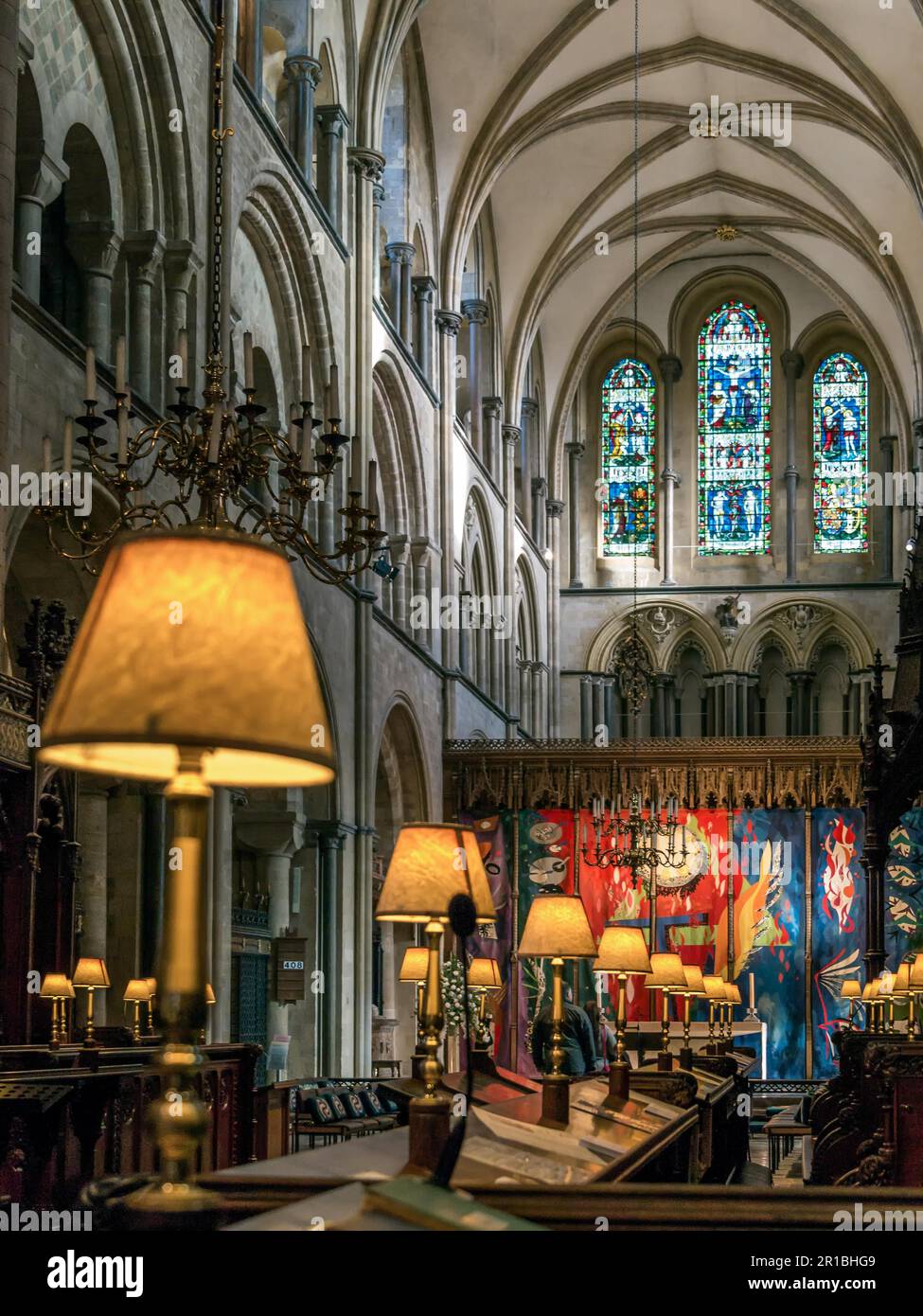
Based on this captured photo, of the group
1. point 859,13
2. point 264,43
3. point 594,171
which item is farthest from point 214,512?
point 594,171

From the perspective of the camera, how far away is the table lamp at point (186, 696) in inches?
75.6

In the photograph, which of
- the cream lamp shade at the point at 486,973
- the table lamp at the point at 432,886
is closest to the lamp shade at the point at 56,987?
the cream lamp shade at the point at 486,973

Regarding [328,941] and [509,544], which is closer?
[328,941]

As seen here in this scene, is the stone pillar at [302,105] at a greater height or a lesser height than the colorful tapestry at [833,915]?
greater

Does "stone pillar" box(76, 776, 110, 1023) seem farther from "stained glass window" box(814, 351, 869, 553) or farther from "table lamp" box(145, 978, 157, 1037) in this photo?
"stained glass window" box(814, 351, 869, 553)

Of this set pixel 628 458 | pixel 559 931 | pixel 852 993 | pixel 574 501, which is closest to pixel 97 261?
pixel 559 931

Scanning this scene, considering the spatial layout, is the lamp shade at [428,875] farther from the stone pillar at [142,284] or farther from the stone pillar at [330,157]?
the stone pillar at [330,157]

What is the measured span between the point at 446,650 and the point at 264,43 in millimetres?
9048

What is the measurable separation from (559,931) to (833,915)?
1917 centimetres

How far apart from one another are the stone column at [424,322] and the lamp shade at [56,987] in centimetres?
1599

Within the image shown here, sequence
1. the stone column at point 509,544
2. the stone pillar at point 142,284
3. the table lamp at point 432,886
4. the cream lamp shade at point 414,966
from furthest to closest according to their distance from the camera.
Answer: the stone column at point 509,544 < the stone pillar at point 142,284 < the cream lamp shade at point 414,966 < the table lamp at point 432,886

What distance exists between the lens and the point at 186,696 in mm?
1921

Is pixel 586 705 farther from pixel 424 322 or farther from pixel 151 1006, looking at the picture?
pixel 151 1006

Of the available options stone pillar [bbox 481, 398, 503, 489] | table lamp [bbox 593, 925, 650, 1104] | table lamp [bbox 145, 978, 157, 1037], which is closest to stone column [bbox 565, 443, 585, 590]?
stone pillar [bbox 481, 398, 503, 489]
